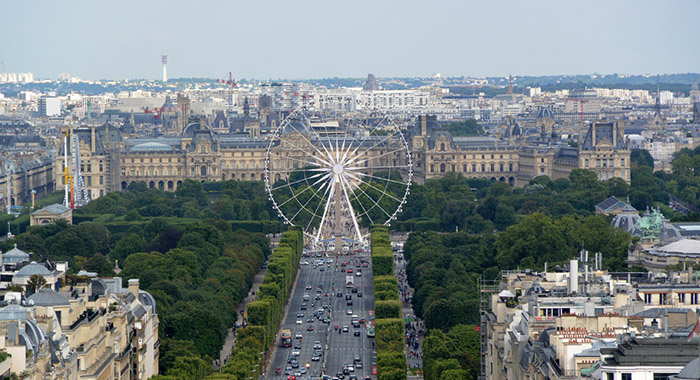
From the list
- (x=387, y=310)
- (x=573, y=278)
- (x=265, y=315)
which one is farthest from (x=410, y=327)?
(x=573, y=278)

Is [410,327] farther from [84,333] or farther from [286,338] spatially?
[84,333]

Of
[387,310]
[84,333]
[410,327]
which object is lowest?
[410,327]

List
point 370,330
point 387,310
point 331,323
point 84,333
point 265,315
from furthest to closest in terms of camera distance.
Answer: point 331,323
point 370,330
point 387,310
point 265,315
point 84,333

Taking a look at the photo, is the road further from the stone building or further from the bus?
the stone building

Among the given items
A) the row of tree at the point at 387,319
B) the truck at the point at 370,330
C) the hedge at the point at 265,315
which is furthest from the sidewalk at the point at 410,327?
the hedge at the point at 265,315

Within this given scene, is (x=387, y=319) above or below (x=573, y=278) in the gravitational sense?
below

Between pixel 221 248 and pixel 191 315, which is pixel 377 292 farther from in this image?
pixel 221 248

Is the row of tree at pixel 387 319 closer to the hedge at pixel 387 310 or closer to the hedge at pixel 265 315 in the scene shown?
the hedge at pixel 387 310
